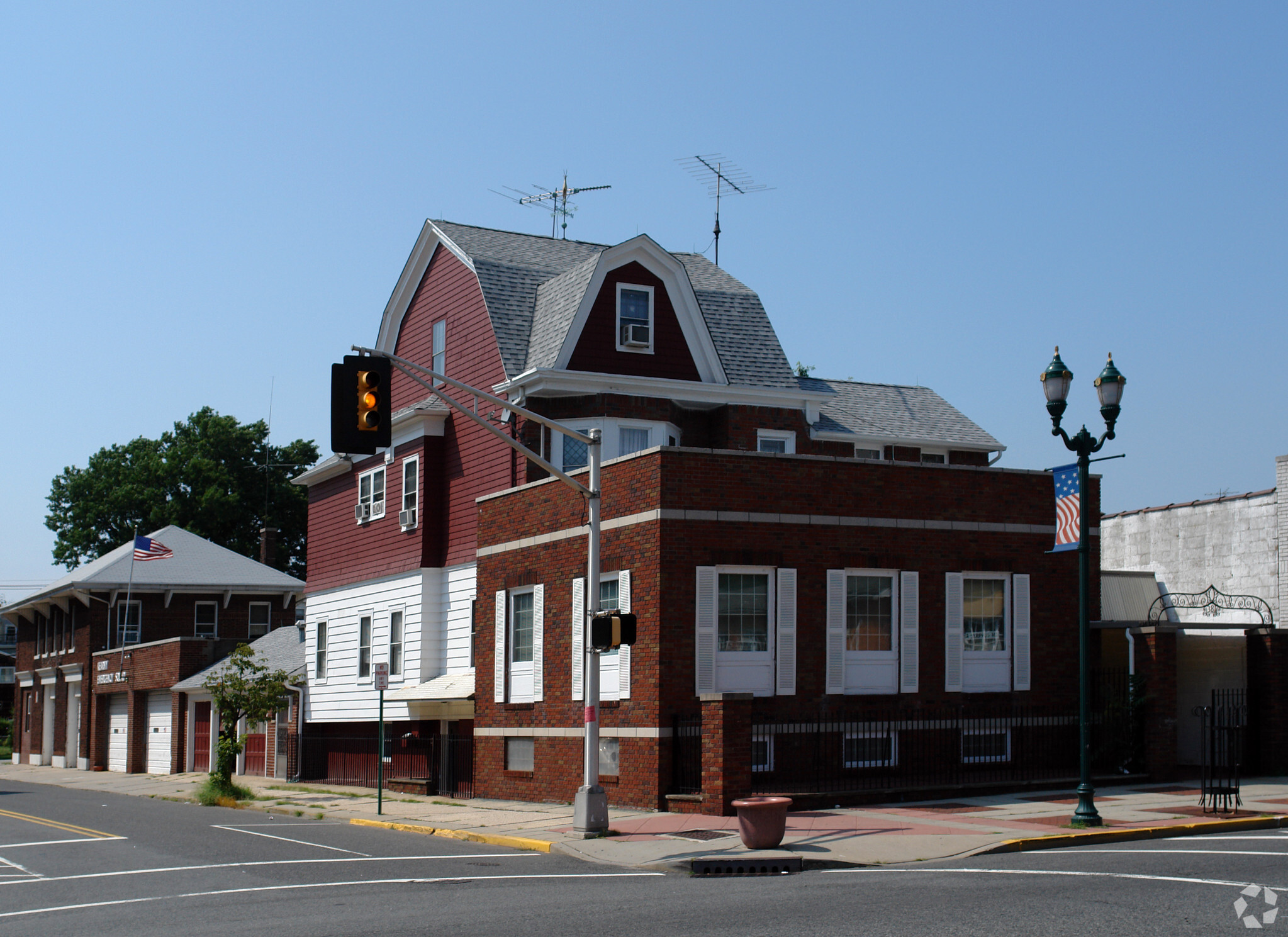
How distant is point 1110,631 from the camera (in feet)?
93.2

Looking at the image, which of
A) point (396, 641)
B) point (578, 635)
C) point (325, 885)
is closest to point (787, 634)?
point (578, 635)

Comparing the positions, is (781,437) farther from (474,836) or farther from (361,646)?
(474,836)

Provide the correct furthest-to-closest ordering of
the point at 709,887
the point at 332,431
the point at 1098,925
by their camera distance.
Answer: the point at 332,431
the point at 709,887
the point at 1098,925

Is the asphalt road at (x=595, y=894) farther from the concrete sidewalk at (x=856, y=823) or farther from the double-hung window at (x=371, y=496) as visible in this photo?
the double-hung window at (x=371, y=496)

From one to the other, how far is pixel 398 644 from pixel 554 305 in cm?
1000

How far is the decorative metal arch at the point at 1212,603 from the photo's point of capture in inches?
1264

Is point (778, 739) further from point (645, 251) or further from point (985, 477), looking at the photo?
point (645, 251)

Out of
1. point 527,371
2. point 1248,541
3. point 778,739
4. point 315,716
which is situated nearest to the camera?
point 778,739

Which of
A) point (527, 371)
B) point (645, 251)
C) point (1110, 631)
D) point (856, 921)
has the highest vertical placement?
point (645, 251)

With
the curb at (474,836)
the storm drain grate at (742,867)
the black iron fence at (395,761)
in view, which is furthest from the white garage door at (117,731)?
the storm drain grate at (742,867)

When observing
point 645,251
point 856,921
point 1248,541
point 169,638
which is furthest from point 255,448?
point 856,921

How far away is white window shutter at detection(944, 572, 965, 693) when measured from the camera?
25531 mm

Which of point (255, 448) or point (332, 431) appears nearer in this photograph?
point (332, 431)

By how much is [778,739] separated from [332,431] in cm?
1091
